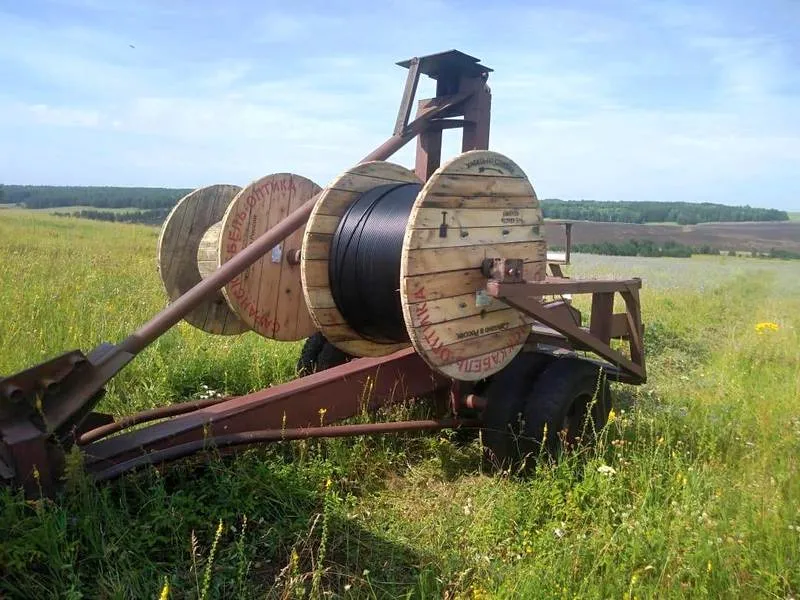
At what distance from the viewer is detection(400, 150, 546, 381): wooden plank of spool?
3459mm

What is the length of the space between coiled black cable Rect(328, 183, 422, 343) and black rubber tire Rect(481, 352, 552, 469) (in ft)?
2.22

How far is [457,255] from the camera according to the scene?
3.64 m

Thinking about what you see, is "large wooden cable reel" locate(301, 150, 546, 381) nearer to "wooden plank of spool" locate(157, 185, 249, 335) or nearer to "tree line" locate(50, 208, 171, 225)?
"wooden plank of spool" locate(157, 185, 249, 335)

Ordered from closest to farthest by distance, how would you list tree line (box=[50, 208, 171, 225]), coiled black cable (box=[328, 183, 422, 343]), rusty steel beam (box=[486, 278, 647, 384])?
rusty steel beam (box=[486, 278, 647, 384])
coiled black cable (box=[328, 183, 422, 343])
tree line (box=[50, 208, 171, 225])

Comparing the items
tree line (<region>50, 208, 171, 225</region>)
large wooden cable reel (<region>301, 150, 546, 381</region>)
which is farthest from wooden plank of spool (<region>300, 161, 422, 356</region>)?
tree line (<region>50, 208, 171, 225</region>)

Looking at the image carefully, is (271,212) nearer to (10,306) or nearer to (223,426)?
(223,426)

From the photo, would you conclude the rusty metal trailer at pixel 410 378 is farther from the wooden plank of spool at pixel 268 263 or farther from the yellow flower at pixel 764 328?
the yellow flower at pixel 764 328

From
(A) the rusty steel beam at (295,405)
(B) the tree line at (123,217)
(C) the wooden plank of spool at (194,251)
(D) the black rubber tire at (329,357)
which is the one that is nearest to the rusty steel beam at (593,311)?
(A) the rusty steel beam at (295,405)

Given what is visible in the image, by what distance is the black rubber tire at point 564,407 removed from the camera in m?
4.00

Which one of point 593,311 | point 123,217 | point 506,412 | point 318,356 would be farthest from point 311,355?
point 123,217

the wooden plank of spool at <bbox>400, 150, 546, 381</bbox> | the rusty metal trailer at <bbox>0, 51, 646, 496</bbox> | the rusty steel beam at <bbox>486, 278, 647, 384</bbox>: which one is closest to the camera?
the rusty metal trailer at <bbox>0, 51, 646, 496</bbox>

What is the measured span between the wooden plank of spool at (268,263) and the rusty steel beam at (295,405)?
41.0 inches

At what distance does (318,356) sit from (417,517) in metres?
2.13

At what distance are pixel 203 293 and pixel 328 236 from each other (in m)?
0.91
